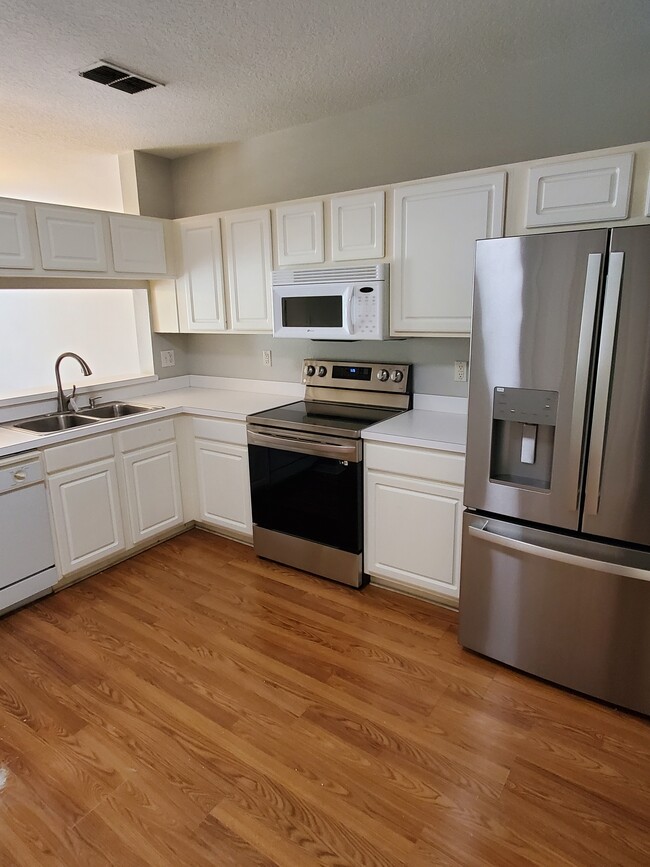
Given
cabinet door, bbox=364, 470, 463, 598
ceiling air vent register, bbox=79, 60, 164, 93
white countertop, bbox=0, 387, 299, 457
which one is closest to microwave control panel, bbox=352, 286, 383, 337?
cabinet door, bbox=364, 470, 463, 598

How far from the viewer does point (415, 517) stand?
250cm

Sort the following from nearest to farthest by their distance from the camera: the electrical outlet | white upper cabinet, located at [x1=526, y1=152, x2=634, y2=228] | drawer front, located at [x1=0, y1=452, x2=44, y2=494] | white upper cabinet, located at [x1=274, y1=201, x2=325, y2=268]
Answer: white upper cabinet, located at [x1=526, y1=152, x2=634, y2=228]
drawer front, located at [x1=0, y1=452, x2=44, y2=494]
white upper cabinet, located at [x1=274, y1=201, x2=325, y2=268]
the electrical outlet

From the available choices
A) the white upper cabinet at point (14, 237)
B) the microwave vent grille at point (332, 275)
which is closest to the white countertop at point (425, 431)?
the microwave vent grille at point (332, 275)

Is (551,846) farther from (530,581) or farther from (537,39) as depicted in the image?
(537,39)

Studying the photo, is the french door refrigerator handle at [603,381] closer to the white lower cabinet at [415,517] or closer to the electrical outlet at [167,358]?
the white lower cabinet at [415,517]

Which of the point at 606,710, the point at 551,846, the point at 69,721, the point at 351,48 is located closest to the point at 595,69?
the point at 351,48

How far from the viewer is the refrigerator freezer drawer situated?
1826 millimetres

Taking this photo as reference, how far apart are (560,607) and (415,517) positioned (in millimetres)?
751

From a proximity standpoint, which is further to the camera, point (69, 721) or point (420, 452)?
point (420, 452)

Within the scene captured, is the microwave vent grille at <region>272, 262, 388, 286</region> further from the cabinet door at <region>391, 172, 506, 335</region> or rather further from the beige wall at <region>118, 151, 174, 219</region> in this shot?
the beige wall at <region>118, 151, 174, 219</region>

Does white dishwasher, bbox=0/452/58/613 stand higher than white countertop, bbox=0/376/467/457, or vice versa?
white countertop, bbox=0/376/467/457

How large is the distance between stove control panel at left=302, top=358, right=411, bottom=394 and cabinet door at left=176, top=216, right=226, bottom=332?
673 mm

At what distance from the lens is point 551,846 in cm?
145

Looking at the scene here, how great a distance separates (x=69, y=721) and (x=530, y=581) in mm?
1827
